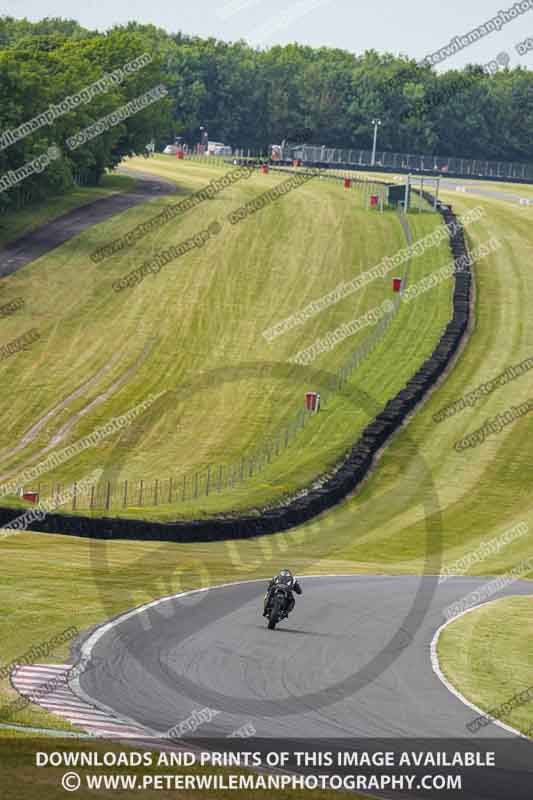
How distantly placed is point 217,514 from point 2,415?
60.6ft

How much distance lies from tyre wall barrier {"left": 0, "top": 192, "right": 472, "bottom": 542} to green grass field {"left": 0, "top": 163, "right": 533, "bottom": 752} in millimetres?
484

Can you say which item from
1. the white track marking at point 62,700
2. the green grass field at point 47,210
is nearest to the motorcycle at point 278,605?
the white track marking at point 62,700

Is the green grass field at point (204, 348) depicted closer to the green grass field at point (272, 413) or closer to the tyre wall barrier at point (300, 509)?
the green grass field at point (272, 413)

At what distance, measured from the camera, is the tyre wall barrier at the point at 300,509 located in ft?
114

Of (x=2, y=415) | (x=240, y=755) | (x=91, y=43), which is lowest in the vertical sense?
(x=2, y=415)

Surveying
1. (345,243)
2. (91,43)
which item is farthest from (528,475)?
(91,43)

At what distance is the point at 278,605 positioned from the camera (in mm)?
25078

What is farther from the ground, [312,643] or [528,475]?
[312,643]

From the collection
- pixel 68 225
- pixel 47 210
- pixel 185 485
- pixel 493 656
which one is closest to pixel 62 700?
pixel 493 656

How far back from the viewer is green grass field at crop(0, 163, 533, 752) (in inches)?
1190

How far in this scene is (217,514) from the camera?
129ft

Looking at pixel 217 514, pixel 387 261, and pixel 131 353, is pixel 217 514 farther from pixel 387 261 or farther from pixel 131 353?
pixel 387 261

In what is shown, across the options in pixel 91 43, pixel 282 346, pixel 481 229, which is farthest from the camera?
pixel 91 43

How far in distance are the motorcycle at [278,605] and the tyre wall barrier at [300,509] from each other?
10.3 metres
